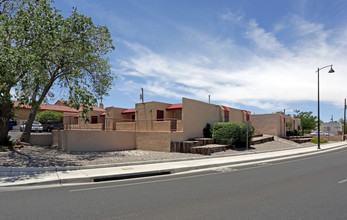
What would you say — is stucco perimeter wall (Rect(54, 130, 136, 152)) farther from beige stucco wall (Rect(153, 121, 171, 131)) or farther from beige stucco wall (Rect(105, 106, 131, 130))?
beige stucco wall (Rect(105, 106, 131, 130))

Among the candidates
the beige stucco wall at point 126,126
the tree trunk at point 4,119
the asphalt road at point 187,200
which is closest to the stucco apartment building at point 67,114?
the beige stucco wall at point 126,126

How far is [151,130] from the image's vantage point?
20.6 meters

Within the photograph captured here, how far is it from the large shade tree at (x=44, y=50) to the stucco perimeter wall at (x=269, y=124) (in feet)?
80.0

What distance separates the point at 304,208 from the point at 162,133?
13752 millimetres

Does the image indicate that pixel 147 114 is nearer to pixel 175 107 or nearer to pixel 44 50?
pixel 175 107

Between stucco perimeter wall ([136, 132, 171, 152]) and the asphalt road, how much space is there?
9.23 m

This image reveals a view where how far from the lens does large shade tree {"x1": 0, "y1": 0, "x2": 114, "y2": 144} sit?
459 inches

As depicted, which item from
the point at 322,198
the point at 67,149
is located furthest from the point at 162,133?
the point at 322,198

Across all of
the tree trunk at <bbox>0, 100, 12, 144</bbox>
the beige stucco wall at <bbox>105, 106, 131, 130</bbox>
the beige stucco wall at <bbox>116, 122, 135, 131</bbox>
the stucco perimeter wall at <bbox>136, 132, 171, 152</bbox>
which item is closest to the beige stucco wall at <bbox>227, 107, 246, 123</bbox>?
the stucco perimeter wall at <bbox>136, 132, 171, 152</bbox>

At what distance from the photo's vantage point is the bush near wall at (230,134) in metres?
20.2

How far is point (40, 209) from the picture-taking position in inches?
225

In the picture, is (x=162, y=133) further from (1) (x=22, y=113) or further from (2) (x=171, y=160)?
(1) (x=22, y=113)

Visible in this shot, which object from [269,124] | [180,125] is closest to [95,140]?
[180,125]

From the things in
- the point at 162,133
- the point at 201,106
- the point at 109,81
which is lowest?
the point at 162,133
